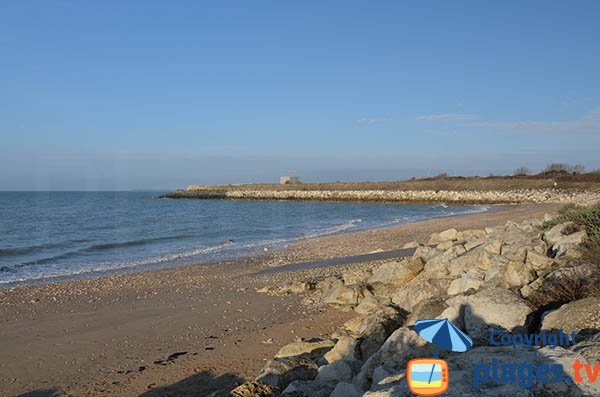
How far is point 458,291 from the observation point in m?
6.46

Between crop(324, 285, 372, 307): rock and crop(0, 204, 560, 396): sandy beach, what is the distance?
31cm

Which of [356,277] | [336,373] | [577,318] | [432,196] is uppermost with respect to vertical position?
[577,318]

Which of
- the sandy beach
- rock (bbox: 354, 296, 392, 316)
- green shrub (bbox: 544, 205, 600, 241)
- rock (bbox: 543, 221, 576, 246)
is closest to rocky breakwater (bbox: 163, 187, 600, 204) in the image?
green shrub (bbox: 544, 205, 600, 241)

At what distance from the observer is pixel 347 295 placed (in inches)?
349

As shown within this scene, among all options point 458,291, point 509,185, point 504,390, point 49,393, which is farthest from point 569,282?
point 509,185

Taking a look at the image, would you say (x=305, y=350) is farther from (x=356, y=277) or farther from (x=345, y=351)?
(x=356, y=277)

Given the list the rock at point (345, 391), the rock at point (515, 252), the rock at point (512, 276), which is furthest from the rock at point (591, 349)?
the rock at point (515, 252)

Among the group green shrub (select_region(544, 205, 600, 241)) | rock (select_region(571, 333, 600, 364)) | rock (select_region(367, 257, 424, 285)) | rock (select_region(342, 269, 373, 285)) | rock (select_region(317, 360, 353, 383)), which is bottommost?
rock (select_region(342, 269, 373, 285))

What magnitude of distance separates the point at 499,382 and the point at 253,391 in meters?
2.46

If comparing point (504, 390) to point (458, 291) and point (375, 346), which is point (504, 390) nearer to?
point (375, 346)

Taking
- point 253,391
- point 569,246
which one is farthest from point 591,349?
point 569,246

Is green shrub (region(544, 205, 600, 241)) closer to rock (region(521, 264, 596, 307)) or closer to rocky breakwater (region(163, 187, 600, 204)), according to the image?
rock (region(521, 264, 596, 307))

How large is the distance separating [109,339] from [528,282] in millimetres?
6331

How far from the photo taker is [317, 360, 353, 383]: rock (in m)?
4.65
